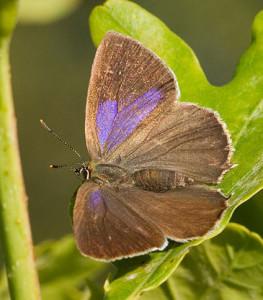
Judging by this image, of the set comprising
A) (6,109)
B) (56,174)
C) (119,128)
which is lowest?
(56,174)

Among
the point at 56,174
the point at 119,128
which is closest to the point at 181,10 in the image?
the point at 56,174

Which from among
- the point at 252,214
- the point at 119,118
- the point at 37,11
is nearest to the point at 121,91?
the point at 119,118

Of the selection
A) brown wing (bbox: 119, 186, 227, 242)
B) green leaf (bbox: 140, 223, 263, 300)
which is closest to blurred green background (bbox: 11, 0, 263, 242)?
brown wing (bbox: 119, 186, 227, 242)

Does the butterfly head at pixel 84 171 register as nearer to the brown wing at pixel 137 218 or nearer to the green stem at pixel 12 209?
the brown wing at pixel 137 218

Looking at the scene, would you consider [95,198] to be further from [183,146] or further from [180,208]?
[183,146]

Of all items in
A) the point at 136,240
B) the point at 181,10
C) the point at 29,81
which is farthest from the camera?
the point at 181,10

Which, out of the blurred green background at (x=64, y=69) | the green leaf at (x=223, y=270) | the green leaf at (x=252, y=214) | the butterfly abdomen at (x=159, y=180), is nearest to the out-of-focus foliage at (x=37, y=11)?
the butterfly abdomen at (x=159, y=180)

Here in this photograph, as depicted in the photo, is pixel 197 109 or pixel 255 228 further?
pixel 197 109

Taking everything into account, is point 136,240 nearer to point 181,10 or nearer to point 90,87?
point 90,87
